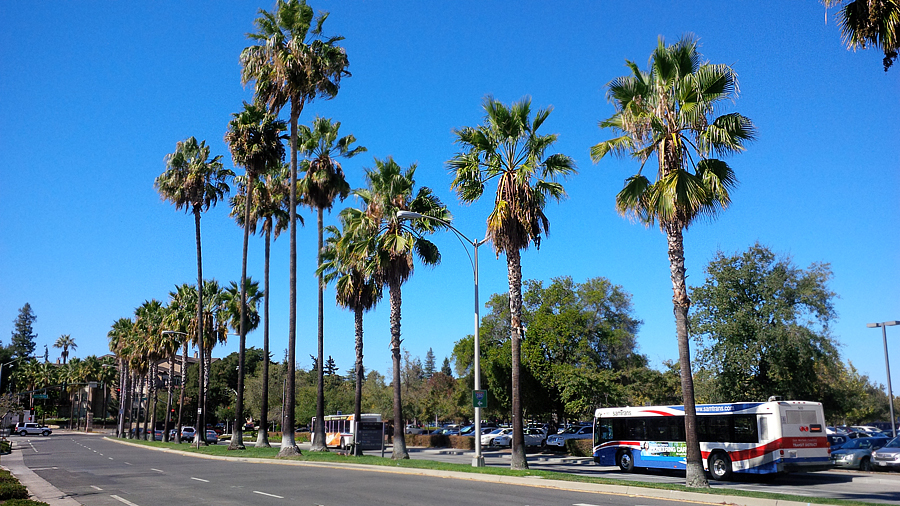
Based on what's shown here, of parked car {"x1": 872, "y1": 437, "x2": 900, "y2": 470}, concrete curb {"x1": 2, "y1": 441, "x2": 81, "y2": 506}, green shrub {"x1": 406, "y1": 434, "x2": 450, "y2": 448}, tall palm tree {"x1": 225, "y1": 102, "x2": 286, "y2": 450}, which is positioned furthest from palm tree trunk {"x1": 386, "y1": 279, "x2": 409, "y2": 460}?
green shrub {"x1": 406, "y1": 434, "x2": 450, "y2": 448}

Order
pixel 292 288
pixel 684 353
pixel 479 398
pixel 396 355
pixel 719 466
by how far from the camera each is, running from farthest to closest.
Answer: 1. pixel 292 288
2. pixel 396 355
3. pixel 479 398
4. pixel 719 466
5. pixel 684 353

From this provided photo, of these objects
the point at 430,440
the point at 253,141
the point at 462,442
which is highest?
the point at 253,141

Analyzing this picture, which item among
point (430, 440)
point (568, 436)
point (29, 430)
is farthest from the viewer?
point (29, 430)

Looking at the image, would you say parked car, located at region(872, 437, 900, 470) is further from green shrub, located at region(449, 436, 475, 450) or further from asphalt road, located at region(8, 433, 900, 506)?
green shrub, located at region(449, 436, 475, 450)

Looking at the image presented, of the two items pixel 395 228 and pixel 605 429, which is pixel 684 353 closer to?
pixel 605 429

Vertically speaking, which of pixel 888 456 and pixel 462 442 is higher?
pixel 888 456

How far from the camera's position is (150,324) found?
6500 centimetres

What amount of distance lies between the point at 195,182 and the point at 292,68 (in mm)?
17023

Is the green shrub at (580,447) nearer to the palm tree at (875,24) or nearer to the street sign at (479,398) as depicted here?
the street sign at (479,398)

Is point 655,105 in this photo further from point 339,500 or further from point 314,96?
point 314,96

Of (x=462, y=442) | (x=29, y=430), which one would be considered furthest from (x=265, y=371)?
(x=29, y=430)

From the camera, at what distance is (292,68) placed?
34.4 meters

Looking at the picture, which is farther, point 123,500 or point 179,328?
point 179,328

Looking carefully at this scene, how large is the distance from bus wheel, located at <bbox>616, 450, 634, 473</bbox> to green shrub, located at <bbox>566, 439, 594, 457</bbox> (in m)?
11.1
